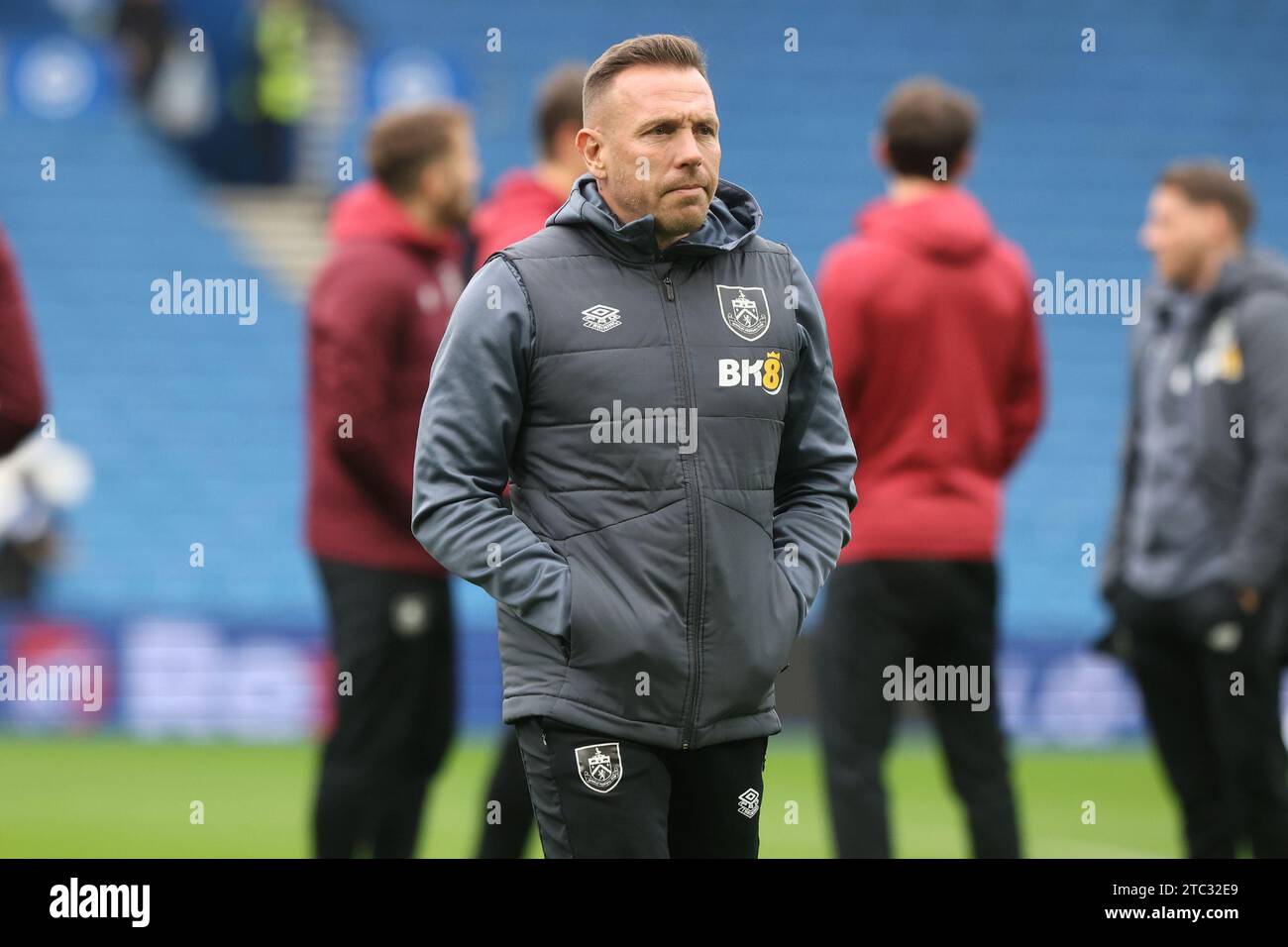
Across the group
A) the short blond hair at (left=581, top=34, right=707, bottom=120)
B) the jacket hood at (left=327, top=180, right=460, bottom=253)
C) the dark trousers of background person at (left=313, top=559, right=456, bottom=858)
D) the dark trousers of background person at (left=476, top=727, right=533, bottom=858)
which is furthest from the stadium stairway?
the short blond hair at (left=581, top=34, right=707, bottom=120)

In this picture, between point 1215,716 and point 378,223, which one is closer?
point 1215,716

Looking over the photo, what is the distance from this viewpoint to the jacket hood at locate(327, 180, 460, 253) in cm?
526

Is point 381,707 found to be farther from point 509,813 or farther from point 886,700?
point 886,700

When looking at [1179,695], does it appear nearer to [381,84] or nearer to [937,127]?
[937,127]

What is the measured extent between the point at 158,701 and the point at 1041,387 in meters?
6.29

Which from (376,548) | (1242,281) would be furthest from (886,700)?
(1242,281)

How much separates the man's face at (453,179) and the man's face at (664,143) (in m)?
2.22

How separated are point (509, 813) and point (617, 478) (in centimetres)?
199

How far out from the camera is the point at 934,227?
521 cm

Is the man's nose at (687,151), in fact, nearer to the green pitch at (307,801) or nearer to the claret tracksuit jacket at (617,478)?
the claret tracksuit jacket at (617,478)

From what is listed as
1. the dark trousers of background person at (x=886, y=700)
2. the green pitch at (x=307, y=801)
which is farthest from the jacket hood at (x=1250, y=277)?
the green pitch at (x=307, y=801)

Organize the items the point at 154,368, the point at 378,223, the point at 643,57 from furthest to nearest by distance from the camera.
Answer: the point at 154,368
the point at 378,223
the point at 643,57

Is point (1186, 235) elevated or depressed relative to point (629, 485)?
elevated
